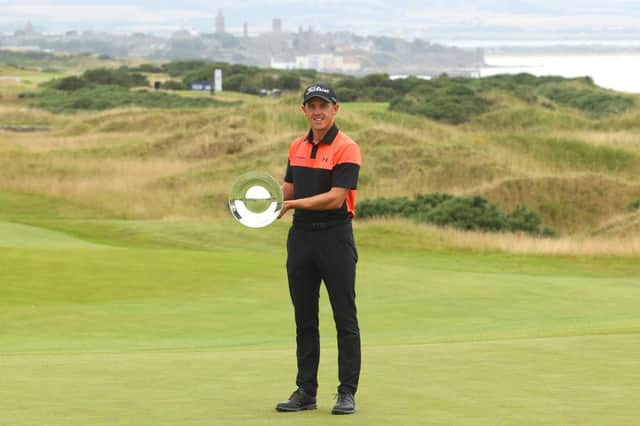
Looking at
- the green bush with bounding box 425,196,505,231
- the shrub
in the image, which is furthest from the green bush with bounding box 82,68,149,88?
the green bush with bounding box 425,196,505,231

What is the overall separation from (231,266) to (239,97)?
84.5 metres

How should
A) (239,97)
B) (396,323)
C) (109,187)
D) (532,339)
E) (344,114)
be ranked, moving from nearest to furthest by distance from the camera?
(532,339) < (396,323) < (109,187) < (344,114) < (239,97)

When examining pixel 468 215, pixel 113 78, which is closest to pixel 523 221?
pixel 468 215

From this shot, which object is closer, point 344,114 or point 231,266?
point 231,266

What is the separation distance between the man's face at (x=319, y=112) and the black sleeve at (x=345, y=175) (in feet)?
0.81

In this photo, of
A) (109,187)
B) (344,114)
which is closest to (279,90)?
(344,114)

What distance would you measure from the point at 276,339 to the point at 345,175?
5936mm

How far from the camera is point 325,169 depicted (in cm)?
689

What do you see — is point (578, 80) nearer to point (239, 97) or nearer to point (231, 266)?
point (239, 97)

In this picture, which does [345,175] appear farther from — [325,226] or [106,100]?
[106,100]

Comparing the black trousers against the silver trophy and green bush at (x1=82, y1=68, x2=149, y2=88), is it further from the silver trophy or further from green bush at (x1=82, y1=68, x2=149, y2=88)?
green bush at (x1=82, y1=68, x2=149, y2=88)

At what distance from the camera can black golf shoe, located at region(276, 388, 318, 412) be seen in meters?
6.89

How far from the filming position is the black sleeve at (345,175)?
22.4ft

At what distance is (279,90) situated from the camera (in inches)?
4117
